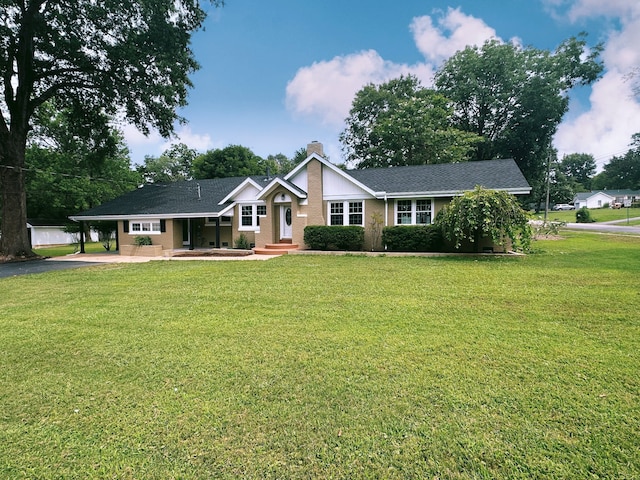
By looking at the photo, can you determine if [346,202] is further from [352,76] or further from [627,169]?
[627,169]

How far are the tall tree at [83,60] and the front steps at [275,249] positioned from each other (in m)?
9.96

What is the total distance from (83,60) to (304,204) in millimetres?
14446

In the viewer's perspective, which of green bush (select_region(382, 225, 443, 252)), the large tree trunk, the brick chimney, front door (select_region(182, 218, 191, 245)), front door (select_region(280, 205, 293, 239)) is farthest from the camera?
front door (select_region(182, 218, 191, 245))

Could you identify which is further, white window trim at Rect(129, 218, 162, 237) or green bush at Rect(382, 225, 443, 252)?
white window trim at Rect(129, 218, 162, 237)

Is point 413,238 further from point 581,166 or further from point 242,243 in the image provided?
point 581,166

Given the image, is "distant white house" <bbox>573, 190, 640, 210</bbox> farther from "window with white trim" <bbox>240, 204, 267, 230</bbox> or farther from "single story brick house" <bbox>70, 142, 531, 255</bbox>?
"window with white trim" <bbox>240, 204, 267, 230</bbox>

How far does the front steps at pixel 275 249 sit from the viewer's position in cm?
1685

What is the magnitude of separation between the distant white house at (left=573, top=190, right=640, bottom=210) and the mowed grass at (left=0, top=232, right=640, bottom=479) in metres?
90.1

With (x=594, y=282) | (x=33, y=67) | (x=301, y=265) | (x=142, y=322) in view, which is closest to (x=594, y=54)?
(x=594, y=282)

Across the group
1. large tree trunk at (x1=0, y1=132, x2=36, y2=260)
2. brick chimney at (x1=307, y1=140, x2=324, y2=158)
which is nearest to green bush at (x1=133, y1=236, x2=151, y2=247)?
large tree trunk at (x1=0, y1=132, x2=36, y2=260)

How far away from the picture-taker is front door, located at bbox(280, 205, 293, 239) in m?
18.6

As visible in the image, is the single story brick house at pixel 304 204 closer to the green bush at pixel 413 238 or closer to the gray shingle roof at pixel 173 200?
the gray shingle roof at pixel 173 200

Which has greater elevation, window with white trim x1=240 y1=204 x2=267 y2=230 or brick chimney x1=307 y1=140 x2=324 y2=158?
brick chimney x1=307 y1=140 x2=324 y2=158

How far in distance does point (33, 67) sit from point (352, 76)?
2591 centimetres
